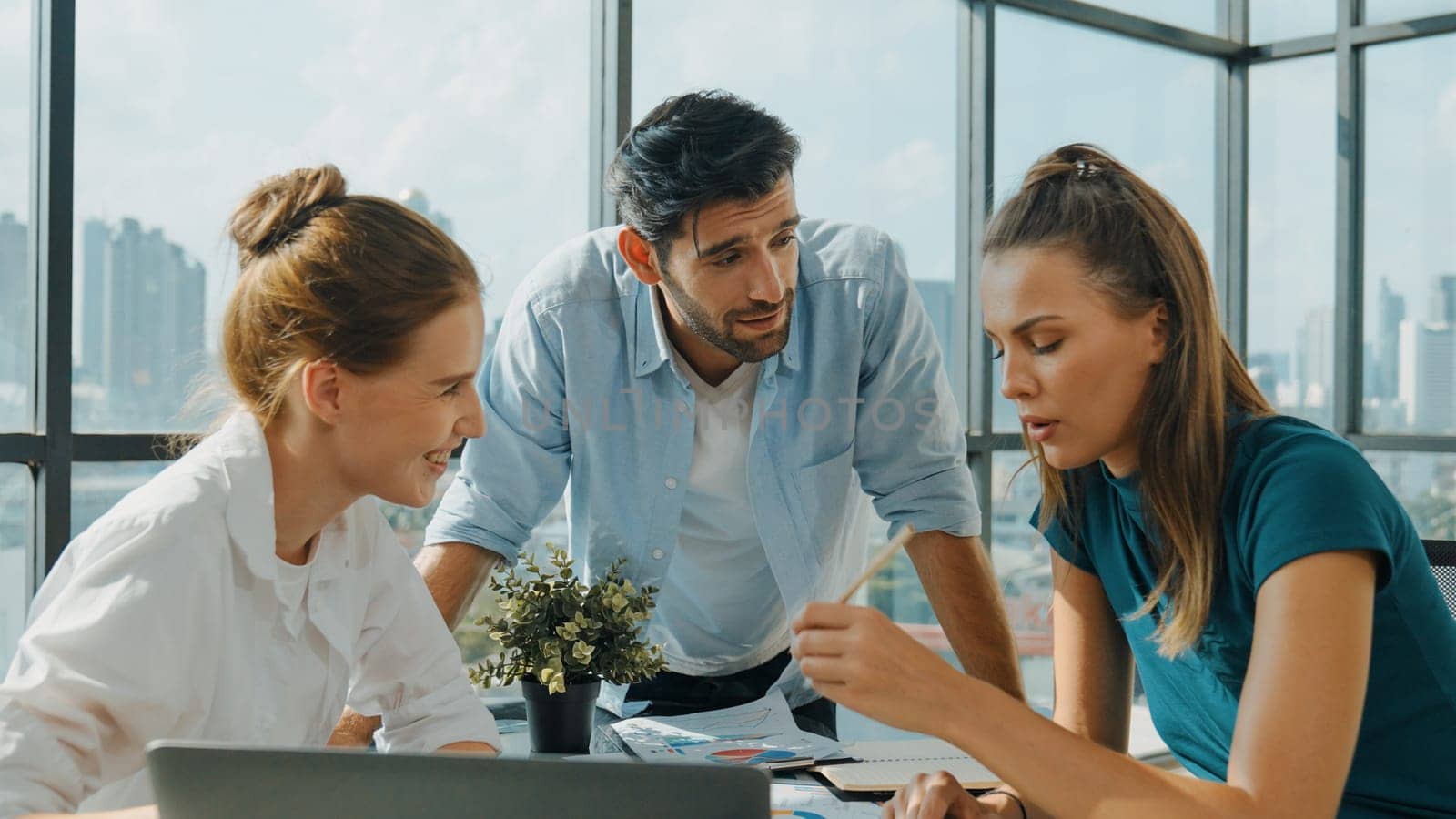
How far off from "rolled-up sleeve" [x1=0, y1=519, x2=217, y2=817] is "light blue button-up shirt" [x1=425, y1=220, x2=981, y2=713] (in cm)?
83

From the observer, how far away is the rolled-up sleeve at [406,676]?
148 cm

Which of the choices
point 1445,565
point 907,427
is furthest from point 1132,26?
point 1445,565

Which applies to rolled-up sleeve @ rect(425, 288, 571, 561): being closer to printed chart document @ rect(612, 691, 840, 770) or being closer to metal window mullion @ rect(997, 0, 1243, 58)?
printed chart document @ rect(612, 691, 840, 770)

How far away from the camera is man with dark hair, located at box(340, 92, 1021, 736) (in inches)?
74.4

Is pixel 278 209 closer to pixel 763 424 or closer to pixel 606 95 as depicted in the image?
pixel 763 424

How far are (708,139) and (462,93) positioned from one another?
1.20 metres

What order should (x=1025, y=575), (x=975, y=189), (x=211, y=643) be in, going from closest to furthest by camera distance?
1. (x=211, y=643)
2. (x=975, y=189)
3. (x=1025, y=575)

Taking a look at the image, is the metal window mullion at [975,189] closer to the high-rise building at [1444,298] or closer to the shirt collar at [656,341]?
the high-rise building at [1444,298]

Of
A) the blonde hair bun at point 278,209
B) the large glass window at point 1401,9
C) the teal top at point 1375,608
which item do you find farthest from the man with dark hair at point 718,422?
the large glass window at point 1401,9

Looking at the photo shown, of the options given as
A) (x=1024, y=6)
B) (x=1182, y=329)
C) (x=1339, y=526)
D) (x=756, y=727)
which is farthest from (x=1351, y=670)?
(x=1024, y=6)

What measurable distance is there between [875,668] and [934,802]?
0.73ft

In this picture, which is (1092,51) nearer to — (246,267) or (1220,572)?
(1220,572)

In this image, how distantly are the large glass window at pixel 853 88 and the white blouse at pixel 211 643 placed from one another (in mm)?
1921

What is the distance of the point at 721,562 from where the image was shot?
2.06 m
